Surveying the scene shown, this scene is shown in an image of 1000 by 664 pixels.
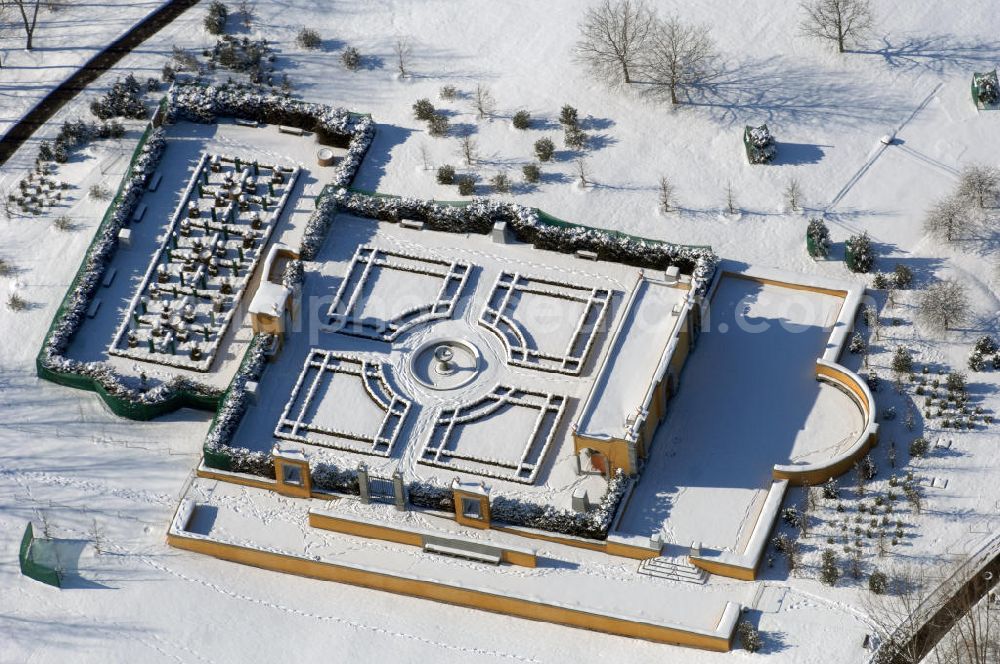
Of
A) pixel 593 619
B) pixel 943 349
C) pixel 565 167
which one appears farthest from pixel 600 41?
pixel 593 619

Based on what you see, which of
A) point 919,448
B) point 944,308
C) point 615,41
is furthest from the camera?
point 615,41

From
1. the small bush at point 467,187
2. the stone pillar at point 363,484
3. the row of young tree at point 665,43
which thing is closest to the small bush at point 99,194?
the small bush at point 467,187

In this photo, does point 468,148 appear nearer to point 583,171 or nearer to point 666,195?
point 583,171

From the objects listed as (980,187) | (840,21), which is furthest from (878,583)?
(840,21)

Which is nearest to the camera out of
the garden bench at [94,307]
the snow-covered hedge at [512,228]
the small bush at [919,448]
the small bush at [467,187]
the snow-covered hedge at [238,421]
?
the small bush at [919,448]

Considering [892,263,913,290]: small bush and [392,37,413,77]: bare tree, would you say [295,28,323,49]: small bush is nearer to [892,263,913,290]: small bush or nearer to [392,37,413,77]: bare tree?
[392,37,413,77]: bare tree

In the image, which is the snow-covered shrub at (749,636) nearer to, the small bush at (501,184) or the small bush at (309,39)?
the small bush at (501,184)

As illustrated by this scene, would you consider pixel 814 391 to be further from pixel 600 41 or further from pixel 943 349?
pixel 600 41
